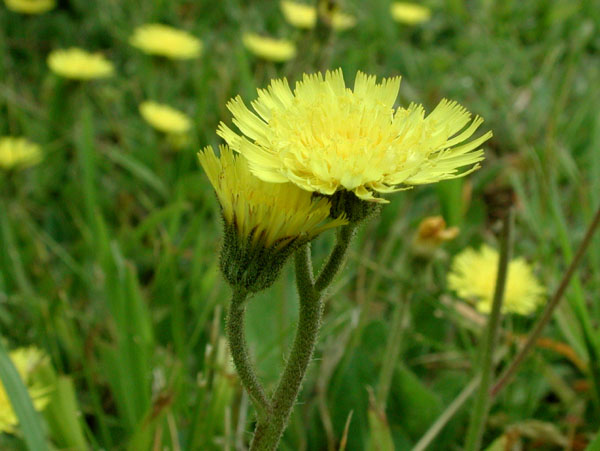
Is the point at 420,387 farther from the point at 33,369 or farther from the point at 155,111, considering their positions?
the point at 155,111

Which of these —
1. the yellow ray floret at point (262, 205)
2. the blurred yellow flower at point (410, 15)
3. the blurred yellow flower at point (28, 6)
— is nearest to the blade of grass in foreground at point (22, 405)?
the yellow ray floret at point (262, 205)

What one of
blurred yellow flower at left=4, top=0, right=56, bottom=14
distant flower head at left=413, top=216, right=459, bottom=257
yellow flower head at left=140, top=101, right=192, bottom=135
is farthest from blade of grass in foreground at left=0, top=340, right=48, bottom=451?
blurred yellow flower at left=4, top=0, right=56, bottom=14

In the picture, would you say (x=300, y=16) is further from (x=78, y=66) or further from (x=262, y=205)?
(x=262, y=205)

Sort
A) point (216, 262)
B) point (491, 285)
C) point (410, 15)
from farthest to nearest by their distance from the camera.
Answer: point (410, 15)
point (491, 285)
point (216, 262)

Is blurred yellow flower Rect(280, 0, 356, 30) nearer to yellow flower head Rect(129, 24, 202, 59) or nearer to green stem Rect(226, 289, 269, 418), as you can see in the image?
yellow flower head Rect(129, 24, 202, 59)

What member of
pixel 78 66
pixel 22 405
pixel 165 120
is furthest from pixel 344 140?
pixel 78 66
